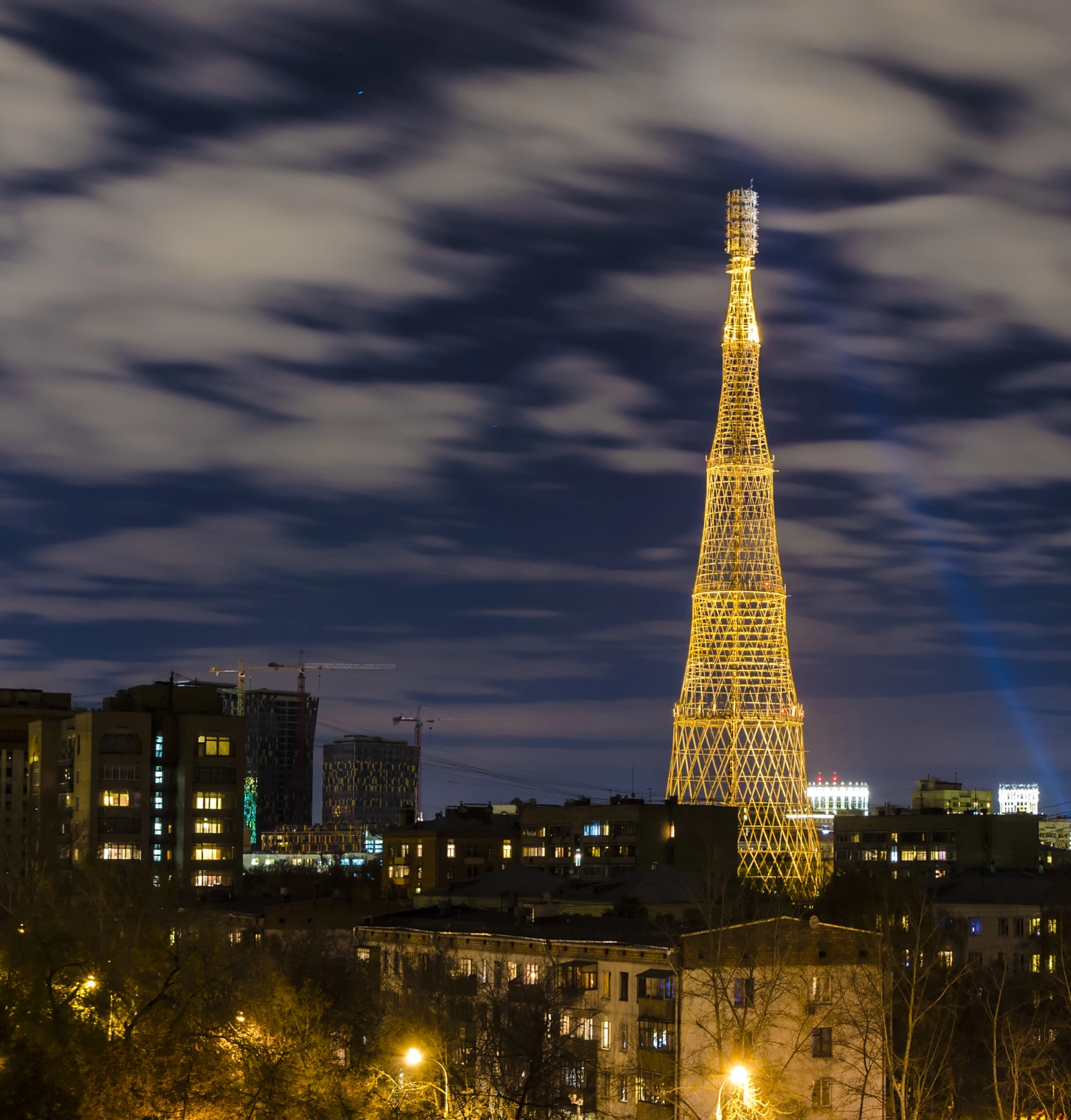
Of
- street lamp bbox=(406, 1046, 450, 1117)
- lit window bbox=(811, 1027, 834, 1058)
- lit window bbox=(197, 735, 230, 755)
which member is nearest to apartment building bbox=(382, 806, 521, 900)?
lit window bbox=(197, 735, 230, 755)

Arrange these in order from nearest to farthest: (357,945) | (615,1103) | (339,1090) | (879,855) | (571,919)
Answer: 1. (339,1090)
2. (615,1103)
3. (571,919)
4. (357,945)
5. (879,855)

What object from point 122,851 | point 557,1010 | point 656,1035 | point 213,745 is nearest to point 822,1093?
point 656,1035

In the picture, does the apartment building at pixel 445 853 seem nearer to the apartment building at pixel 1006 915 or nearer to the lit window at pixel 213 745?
the lit window at pixel 213 745

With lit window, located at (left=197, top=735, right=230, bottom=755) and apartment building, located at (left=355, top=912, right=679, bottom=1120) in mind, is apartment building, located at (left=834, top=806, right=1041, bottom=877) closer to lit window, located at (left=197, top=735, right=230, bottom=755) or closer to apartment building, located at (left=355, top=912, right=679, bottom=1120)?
lit window, located at (left=197, top=735, right=230, bottom=755)

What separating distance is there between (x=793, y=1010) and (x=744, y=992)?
194 cm

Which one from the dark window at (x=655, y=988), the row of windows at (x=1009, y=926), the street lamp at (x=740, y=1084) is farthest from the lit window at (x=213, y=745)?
the street lamp at (x=740, y=1084)

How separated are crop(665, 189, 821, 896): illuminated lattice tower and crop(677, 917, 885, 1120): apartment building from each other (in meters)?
41.0

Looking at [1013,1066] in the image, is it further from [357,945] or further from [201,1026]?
[357,945]

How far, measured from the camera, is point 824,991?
71500 mm

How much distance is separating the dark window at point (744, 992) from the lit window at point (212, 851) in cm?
7838

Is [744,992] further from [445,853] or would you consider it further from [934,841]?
[934,841]

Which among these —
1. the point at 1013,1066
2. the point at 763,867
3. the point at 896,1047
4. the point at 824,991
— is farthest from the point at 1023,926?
the point at 1013,1066

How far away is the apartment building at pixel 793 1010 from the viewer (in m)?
63.9

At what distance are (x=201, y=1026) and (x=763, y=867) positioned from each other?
6317cm
